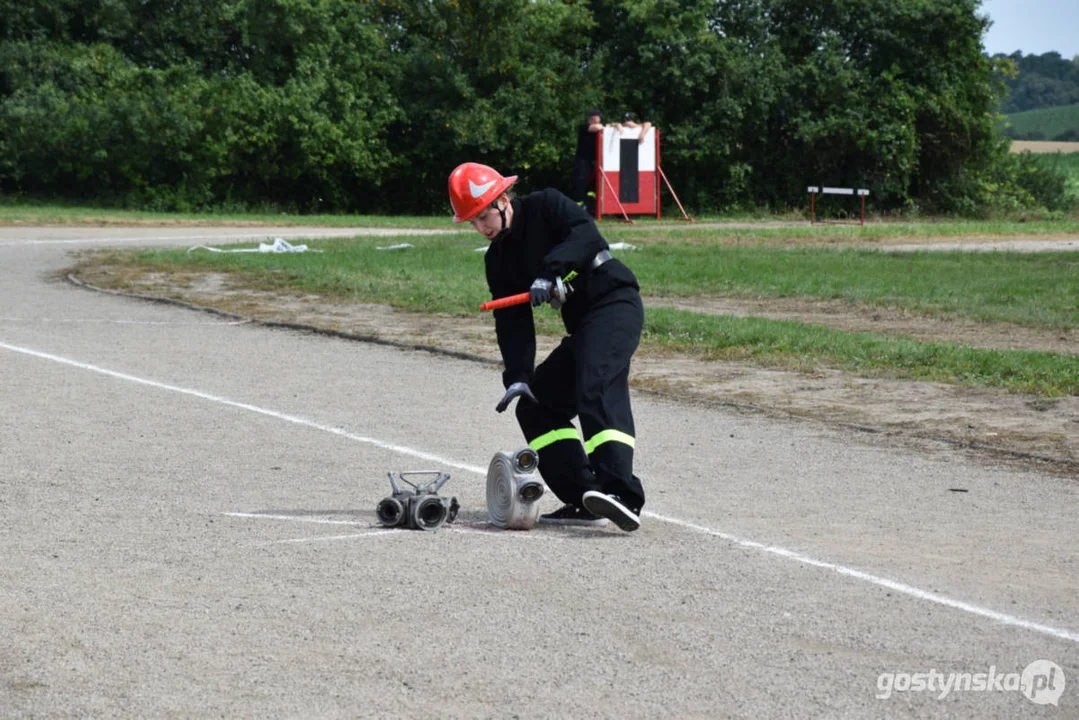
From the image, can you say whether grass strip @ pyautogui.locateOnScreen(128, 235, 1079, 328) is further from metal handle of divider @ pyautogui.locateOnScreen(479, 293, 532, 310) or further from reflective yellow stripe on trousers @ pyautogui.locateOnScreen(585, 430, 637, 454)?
metal handle of divider @ pyautogui.locateOnScreen(479, 293, 532, 310)

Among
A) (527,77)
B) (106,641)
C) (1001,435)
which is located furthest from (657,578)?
(527,77)

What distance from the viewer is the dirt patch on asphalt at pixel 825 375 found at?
9797 mm

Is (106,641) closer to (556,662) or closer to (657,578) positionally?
(556,662)

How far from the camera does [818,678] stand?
483 cm

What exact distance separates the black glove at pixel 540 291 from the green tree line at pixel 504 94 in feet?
113

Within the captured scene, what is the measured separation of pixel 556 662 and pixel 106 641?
1.55 meters

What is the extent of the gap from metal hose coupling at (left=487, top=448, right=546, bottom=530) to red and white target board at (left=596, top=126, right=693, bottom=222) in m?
25.4

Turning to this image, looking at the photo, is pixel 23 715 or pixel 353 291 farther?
pixel 353 291

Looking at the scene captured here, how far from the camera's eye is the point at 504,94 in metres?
42.2

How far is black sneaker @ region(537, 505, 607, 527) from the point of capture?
23.6ft

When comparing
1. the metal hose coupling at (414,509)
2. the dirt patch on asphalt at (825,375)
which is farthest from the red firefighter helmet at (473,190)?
the dirt patch on asphalt at (825,375)

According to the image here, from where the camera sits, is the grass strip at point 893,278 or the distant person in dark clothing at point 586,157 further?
the distant person in dark clothing at point 586,157

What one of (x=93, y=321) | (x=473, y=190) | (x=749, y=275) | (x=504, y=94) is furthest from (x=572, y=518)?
(x=504, y=94)

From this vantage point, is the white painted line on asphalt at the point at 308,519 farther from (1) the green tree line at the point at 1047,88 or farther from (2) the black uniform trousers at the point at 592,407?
(1) the green tree line at the point at 1047,88
